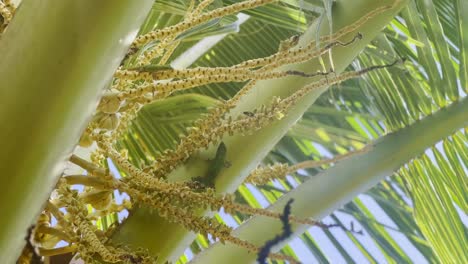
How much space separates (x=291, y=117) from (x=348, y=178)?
22 centimetres

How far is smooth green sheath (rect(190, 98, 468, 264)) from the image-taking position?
1.04 meters

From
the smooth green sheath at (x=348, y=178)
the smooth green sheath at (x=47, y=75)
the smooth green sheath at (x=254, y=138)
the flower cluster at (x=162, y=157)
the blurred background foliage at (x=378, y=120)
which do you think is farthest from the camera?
the blurred background foliage at (x=378, y=120)

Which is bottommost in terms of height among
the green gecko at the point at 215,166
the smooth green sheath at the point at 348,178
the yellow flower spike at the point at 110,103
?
the smooth green sheath at the point at 348,178

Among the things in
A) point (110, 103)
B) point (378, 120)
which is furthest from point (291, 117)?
point (378, 120)

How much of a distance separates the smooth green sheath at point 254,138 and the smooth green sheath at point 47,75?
25 centimetres

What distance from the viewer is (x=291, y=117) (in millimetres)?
969

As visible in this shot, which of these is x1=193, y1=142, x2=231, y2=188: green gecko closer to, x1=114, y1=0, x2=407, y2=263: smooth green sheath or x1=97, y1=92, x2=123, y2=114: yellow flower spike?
x1=114, y1=0, x2=407, y2=263: smooth green sheath

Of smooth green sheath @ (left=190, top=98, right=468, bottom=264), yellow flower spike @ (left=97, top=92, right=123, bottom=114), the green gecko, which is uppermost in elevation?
yellow flower spike @ (left=97, top=92, right=123, bottom=114)

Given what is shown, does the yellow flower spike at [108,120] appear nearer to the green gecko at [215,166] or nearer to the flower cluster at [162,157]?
the flower cluster at [162,157]

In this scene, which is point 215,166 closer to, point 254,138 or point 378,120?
point 254,138

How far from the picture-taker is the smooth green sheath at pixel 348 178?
104cm

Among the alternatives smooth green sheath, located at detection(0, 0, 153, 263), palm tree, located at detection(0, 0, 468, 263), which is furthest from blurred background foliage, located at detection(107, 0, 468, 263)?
smooth green sheath, located at detection(0, 0, 153, 263)

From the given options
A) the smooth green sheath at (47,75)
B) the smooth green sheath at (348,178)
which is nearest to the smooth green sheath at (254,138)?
the smooth green sheath at (348,178)

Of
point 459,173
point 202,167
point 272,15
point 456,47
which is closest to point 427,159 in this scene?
point 459,173
